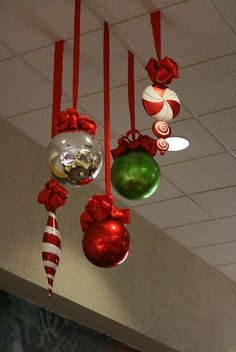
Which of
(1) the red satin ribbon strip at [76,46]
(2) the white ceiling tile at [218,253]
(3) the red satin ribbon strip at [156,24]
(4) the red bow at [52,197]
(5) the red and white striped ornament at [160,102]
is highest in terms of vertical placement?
(2) the white ceiling tile at [218,253]

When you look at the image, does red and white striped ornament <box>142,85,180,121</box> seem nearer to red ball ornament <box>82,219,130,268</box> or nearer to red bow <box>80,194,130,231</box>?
red bow <box>80,194,130,231</box>

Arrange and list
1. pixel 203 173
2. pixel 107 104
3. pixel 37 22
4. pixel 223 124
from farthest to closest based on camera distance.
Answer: pixel 203 173 → pixel 223 124 → pixel 37 22 → pixel 107 104

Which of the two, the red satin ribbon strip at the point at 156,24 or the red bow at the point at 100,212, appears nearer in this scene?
the red bow at the point at 100,212

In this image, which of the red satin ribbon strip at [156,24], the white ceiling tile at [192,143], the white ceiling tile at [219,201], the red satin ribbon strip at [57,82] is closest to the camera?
the red satin ribbon strip at [57,82]

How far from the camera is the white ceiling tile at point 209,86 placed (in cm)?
386

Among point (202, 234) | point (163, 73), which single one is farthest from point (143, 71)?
point (202, 234)

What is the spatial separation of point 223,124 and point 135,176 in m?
1.71

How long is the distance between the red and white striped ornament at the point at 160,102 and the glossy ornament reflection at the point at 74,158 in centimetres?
37

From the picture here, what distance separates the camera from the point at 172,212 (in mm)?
5633

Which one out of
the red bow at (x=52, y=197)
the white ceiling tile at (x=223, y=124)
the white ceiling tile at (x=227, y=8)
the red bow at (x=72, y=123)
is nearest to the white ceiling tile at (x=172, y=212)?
the white ceiling tile at (x=223, y=124)

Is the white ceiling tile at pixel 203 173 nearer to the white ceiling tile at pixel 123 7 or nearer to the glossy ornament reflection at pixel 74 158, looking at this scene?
the white ceiling tile at pixel 123 7

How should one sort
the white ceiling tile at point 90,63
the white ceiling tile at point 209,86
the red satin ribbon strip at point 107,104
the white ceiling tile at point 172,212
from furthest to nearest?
the white ceiling tile at point 172,212 < the white ceiling tile at point 209,86 < the white ceiling tile at point 90,63 < the red satin ribbon strip at point 107,104

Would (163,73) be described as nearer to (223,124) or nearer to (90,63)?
(90,63)

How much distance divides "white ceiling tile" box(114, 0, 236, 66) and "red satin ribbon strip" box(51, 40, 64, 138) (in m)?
0.31
